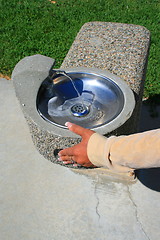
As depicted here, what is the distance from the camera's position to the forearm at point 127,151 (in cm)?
201

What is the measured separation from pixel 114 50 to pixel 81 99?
1.25 m

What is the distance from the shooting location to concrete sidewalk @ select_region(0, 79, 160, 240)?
11.8 feet

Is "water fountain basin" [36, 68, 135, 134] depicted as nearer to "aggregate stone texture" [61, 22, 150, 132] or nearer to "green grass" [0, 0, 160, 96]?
"aggregate stone texture" [61, 22, 150, 132]

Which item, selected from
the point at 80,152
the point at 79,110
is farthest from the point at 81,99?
the point at 80,152

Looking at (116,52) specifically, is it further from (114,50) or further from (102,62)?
(102,62)

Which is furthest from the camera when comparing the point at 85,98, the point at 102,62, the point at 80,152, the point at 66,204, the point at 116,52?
the point at 116,52

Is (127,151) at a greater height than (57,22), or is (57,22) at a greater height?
(127,151)

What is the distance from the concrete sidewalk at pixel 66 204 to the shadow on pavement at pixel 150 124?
6cm

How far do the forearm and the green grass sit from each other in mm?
3600

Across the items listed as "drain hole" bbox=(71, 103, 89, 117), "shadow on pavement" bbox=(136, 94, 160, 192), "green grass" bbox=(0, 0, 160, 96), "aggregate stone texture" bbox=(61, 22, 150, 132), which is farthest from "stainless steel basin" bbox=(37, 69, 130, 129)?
"green grass" bbox=(0, 0, 160, 96)

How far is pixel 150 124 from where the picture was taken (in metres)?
4.96

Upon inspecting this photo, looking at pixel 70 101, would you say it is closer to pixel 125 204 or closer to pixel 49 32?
pixel 125 204

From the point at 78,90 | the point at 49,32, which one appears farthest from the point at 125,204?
the point at 49,32

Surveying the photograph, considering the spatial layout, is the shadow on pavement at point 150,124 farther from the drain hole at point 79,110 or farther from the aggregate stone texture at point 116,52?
the drain hole at point 79,110
